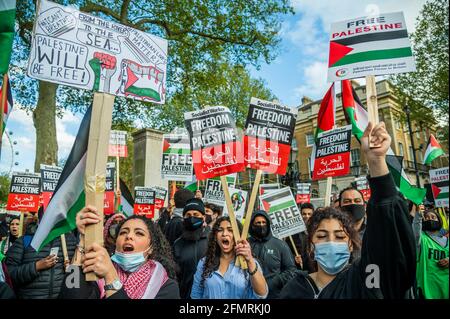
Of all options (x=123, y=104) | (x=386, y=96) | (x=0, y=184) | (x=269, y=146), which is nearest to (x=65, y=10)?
(x=269, y=146)

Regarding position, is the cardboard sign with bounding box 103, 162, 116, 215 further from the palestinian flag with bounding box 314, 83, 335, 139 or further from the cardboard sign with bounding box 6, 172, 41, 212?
the palestinian flag with bounding box 314, 83, 335, 139

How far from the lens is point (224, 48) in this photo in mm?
15109

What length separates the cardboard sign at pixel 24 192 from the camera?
6.76 meters

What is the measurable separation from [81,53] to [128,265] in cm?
186

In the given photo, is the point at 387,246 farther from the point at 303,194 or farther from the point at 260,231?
the point at 303,194

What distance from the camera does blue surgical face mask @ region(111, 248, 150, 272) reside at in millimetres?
2631

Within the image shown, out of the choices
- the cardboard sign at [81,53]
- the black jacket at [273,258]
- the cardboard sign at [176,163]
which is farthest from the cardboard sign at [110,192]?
the cardboard sign at [81,53]

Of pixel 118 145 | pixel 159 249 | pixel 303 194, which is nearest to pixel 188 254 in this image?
pixel 159 249

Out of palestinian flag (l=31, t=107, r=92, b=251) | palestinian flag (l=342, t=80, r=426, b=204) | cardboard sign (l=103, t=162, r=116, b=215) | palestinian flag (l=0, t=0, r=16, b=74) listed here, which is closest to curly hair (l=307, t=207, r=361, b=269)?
palestinian flag (l=31, t=107, r=92, b=251)

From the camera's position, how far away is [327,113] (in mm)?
6258

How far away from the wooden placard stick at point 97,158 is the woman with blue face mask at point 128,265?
0.06 metres

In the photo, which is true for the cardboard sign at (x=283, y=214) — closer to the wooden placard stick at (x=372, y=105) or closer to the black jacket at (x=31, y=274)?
the black jacket at (x=31, y=274)

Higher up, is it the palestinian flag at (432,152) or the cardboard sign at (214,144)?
the palestinian flag at (432,152)
